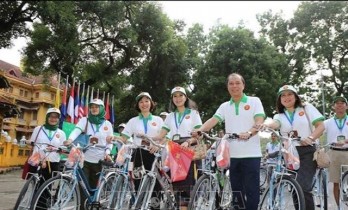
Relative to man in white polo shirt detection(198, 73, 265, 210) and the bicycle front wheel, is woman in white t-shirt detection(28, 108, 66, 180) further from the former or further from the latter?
the bicycle front wheel

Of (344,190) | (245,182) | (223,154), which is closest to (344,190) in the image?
(344,190)

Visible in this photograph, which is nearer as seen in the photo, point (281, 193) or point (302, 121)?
point (281, 193)

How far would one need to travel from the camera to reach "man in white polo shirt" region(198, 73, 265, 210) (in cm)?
462

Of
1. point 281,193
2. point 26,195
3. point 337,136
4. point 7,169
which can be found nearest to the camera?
point 281,193

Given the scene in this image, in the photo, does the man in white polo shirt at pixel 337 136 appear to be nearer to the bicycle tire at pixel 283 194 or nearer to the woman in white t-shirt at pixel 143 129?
the bicycle tire at pixel 283 194

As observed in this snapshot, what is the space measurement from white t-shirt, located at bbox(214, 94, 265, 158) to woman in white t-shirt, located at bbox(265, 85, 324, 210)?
1.11 ft

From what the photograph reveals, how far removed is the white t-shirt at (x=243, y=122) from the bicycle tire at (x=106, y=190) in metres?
1.77

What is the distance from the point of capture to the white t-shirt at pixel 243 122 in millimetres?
4676

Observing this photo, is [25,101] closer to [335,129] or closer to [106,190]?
[106,190]

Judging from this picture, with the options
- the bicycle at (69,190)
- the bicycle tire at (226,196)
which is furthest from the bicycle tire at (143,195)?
the bicycle tire at (226,196)

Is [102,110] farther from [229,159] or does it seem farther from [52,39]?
[52,39]

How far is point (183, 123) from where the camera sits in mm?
5863

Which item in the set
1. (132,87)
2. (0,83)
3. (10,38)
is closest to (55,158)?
(10,38)

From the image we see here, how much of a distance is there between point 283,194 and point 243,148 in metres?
0.67
